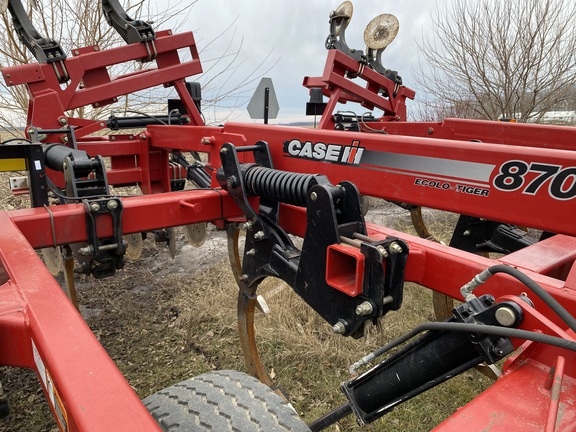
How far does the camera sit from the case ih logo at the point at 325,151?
200 centimetres

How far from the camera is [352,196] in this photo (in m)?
1.55

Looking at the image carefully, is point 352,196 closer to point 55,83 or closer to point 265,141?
point 265,141

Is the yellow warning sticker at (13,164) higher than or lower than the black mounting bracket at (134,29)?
lower

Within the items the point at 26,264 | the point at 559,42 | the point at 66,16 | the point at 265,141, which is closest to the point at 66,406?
the point at 26,264

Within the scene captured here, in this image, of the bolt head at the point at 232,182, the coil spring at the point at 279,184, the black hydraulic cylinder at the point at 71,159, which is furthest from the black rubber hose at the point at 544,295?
the black hydraulic cylinder at the point at 71,159

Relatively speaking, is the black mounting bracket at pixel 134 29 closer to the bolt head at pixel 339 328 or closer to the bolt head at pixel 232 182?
the bolt head at pixel 232 182

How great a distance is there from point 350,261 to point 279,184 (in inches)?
19.6

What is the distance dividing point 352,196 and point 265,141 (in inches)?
37.5

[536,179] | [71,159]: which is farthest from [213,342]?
[536,179]

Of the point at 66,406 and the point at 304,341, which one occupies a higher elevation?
the point at 66,406

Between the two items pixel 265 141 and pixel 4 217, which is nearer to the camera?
pixel 4 217

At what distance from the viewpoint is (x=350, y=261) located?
1.59m

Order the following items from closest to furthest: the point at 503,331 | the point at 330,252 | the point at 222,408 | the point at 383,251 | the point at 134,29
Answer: the point at 503,331
the point at 222,408
the point at 383,251
the point at 330,252
the point at 134,29

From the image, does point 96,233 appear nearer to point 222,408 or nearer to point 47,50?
point 222,408
